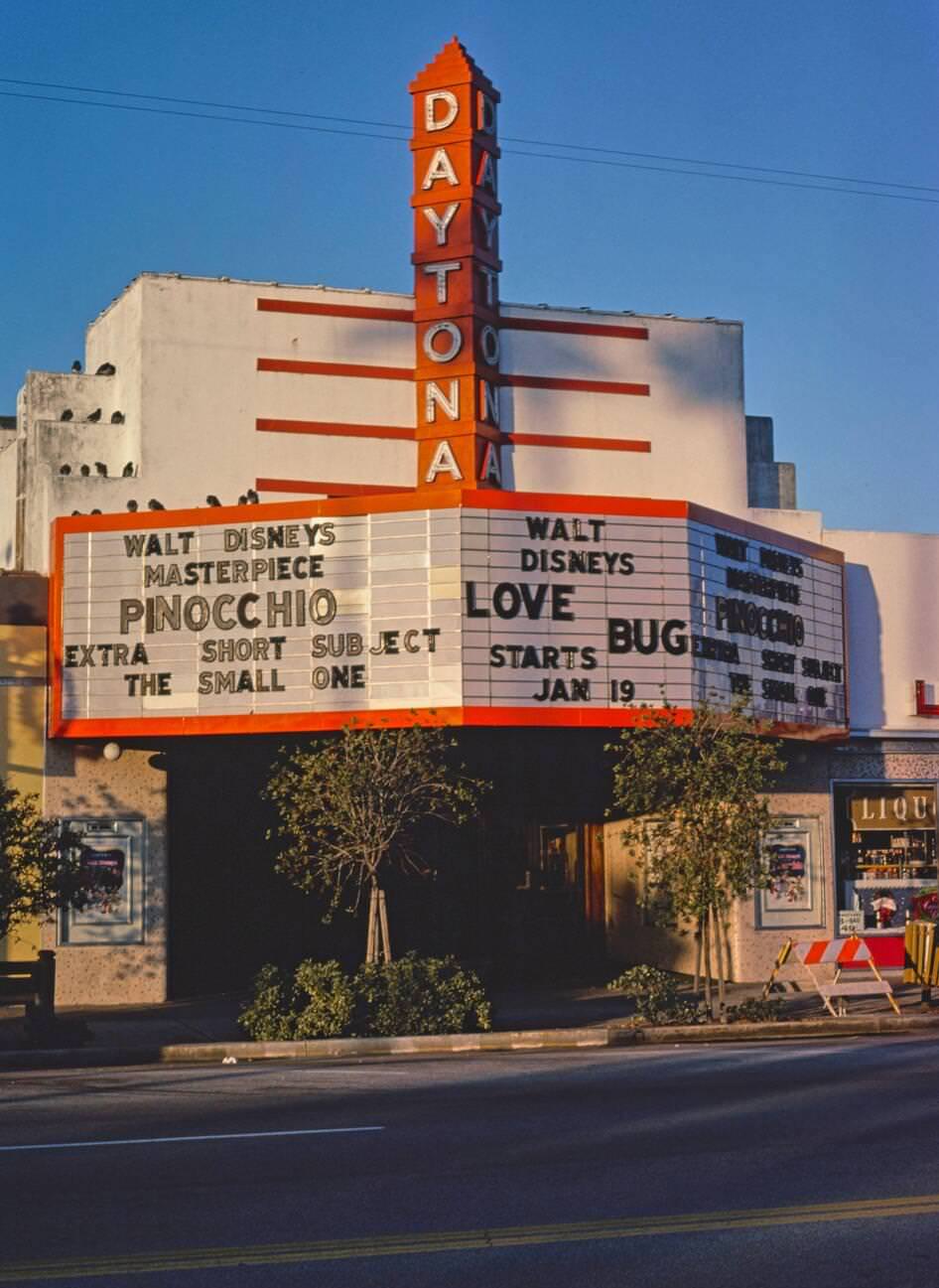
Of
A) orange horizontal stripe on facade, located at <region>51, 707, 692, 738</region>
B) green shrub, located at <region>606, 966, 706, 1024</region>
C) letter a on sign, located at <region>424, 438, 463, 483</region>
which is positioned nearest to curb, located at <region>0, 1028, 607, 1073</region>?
green shrub, located at <region>606, 966, 706, 1024</region>

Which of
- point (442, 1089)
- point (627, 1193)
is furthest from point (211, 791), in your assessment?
point (627, 1193)

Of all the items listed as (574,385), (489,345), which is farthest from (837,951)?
Result: (574,385)

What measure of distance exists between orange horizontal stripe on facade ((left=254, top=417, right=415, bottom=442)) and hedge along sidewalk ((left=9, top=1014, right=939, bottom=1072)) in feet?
43.3

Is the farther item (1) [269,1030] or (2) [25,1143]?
(1) [269,1030]

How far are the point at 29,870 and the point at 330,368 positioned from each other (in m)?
13.4

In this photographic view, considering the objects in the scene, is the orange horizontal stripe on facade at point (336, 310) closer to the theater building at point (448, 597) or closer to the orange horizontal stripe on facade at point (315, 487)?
the theater building at point (448, 597)

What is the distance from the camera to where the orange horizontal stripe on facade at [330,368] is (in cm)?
2972

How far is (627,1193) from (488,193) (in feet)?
62.9

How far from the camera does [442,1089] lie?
14.4 meters

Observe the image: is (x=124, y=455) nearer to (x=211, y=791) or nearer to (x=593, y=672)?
(x=211, y=791)

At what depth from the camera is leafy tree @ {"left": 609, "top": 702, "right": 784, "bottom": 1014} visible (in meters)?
20.0

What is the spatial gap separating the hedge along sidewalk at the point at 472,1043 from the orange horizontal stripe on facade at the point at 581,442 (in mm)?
13556

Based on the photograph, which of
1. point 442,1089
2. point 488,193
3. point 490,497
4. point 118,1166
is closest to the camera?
point 118,1166

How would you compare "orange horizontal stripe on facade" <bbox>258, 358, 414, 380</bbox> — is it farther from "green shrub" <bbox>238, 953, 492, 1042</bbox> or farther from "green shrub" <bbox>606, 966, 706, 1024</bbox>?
"green shrub" <bbox>606, 966, 706, 1024</bbox>
